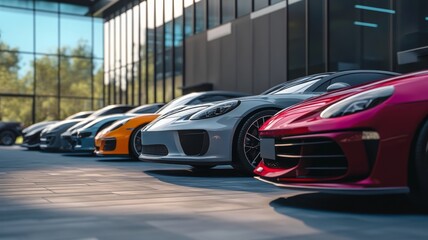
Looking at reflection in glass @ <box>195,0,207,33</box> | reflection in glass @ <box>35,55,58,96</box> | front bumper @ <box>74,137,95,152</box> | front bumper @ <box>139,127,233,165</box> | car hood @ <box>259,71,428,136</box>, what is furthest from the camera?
reflection in glass @ <box>35,55,58,96</box>

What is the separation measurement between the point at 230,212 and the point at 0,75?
2804cm

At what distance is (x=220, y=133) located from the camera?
5.28 m

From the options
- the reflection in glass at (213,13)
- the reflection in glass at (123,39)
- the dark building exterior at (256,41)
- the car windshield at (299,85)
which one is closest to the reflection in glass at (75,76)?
the reflection in glass at (123,39)

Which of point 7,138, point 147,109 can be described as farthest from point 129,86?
point 147,109

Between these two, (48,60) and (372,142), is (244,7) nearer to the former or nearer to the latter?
(372,142)

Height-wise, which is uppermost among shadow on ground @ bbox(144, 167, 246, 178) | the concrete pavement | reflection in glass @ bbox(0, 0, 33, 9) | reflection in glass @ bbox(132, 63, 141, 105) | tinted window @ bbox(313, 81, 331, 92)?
reflection in glass @ bbox(0, 0, 33, 9)

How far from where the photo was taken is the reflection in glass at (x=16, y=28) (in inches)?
1135

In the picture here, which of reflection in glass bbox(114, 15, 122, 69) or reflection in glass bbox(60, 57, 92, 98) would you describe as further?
reflection in glass bbox(60, 57, 92, 98)

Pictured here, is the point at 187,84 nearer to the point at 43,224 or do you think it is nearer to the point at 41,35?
the point at 41,35

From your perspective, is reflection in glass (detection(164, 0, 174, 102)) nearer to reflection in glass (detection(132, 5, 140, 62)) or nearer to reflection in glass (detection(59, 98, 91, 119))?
reflection in glass (detection(132, 5, 140, 62))

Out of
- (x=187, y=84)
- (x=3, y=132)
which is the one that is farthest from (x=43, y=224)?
(x=3, y=132)

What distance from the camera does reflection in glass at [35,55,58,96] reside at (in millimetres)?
29656

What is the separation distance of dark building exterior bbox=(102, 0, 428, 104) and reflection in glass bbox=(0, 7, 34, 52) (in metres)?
6.05

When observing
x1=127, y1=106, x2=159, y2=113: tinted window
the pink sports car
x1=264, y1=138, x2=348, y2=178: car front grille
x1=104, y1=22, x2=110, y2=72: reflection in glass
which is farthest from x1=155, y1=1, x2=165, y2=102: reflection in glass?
the pink sports car
